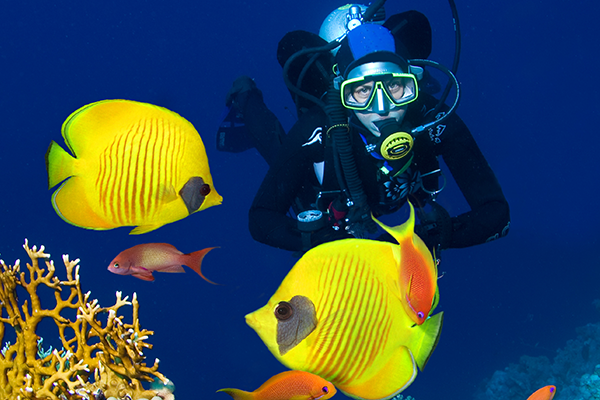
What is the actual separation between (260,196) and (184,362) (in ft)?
46.0

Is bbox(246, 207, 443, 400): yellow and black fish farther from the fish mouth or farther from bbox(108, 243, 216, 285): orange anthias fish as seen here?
bbox(108, 243, 216, 285): orange anthias fish

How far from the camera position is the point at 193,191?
143 cm

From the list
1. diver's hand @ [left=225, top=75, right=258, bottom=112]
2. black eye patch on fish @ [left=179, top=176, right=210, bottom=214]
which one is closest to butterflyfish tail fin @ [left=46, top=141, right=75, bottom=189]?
black eye patch on fish @ [left=179, top=176, right=210, bottom=214]

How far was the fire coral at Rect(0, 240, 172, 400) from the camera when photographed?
2027 millimetres

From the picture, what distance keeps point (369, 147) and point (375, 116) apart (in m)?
0.28

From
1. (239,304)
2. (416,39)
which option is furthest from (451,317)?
(416,39)

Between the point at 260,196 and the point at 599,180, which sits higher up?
the point at 260,196

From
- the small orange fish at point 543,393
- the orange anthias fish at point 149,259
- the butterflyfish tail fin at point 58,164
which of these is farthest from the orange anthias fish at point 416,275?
the small orange fish at point 543,393

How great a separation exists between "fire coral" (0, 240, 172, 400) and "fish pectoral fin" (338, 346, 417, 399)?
1159 mm

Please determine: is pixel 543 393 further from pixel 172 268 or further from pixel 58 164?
pixel 58 164

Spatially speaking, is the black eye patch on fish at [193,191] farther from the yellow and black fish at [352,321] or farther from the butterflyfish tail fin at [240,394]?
the butterflyfish tail fin at [240,394]

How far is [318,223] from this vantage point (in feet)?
9.72

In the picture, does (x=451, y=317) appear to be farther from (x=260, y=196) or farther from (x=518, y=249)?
(x=260, y=196)

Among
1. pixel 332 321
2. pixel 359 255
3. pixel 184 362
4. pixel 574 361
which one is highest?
pixel 359 255
